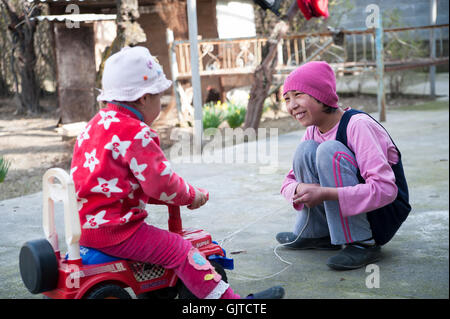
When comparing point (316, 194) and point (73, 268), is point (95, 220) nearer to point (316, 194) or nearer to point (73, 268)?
point (73, 268)

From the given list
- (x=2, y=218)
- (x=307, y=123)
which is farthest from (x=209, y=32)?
(x=307, y=123)

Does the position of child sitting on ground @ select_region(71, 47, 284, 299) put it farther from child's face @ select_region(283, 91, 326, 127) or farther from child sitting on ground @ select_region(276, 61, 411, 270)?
child's face @ select_region(283, 91, 326, 127)

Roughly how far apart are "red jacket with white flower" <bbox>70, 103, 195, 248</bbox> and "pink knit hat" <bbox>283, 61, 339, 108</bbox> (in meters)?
0.81

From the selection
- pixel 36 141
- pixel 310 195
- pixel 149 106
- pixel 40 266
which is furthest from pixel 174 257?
pixel 36 141

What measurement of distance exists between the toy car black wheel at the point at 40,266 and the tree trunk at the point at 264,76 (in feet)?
18.3

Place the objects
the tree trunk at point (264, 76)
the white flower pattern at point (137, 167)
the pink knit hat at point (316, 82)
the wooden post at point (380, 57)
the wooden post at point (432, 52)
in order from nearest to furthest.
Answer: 1. the white flower pattern at point (137, 167)
2. the pink knit hat at point (316, 82)
3. the tree trunk at point (264, 76)
4. the wooden post at point (380, 57)
5. the wooden post at point (432, 52)

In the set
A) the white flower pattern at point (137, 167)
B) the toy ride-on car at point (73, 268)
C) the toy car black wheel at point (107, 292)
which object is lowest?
the toy car black wheel at point (107, 292)

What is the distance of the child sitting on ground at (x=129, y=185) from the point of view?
2012mm

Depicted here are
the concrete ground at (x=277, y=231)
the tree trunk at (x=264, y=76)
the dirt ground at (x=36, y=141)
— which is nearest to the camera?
the concrete ground at (x=277, y=231)

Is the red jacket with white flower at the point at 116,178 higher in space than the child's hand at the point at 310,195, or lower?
higher

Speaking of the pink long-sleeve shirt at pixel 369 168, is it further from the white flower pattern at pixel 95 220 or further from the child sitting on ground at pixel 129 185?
the white flower pattern at pixel 95 220

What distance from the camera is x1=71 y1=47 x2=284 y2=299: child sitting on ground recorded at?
2.01 meters

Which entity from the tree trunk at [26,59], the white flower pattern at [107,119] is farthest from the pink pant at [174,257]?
the tree trunk at [26,59]

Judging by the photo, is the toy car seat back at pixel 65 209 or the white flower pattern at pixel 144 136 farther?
the white flower pattern at pixel 144 136
